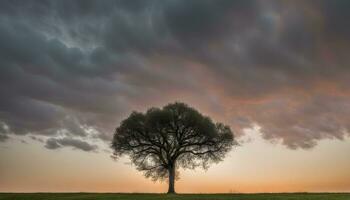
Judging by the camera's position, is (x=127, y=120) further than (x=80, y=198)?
Yes

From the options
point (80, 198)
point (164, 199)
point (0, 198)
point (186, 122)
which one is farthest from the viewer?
point (186, 122)

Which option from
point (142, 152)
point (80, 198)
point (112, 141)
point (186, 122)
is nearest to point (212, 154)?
point (186, 122)

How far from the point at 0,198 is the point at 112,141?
712 inches

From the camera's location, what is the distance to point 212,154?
6275 cm

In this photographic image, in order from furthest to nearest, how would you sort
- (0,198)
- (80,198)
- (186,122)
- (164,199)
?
1. (186,122)
2. (0,198)
3. (80,198)
4. (164,199)

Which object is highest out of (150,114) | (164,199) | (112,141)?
(150,114)

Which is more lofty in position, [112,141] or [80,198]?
[112,141]

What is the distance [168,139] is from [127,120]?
7186 millimetres

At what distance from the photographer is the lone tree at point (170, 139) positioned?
60.6 m

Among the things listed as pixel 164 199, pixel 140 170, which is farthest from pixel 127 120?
pixel 164 199

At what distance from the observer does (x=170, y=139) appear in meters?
61.7

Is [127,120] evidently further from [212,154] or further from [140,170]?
[212,154]

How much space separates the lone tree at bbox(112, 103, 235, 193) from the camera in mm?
60625

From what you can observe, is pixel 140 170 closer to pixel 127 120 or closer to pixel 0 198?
pixel 127 120
